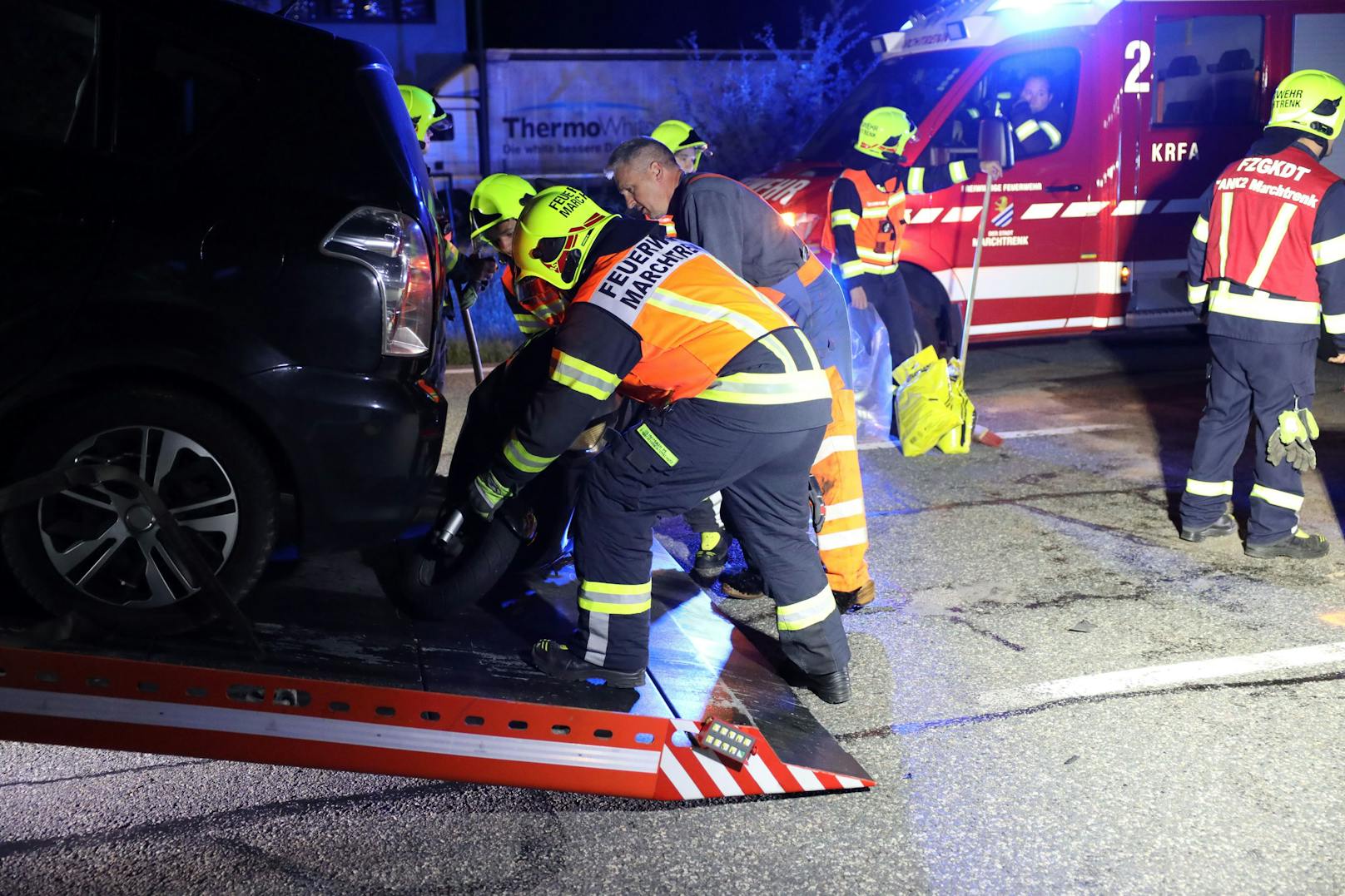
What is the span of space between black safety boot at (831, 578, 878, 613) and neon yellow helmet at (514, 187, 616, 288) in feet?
5.61

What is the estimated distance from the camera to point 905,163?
8016 millimetres

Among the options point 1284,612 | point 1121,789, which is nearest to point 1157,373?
point 1284,612

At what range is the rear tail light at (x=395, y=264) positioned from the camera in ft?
11.3

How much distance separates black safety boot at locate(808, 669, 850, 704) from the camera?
12.5 feet

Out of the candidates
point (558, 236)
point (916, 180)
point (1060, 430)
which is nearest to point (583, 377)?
point (558, 236)

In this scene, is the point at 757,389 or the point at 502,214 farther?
the point at 502,214

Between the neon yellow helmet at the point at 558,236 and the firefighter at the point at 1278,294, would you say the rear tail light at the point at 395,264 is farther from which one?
the firefighter at the point at 1278,294

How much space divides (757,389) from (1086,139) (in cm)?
566

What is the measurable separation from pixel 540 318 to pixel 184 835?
1718 millimetres

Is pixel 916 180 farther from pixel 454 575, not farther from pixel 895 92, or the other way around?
pixel 454 575

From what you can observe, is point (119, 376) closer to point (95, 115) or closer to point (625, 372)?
point (95, 115)

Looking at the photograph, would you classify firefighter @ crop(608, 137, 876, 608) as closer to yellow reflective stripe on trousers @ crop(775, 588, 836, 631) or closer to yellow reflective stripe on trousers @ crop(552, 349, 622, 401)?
yellow reflective stripe on trousers @ crop(775, 588, 836, 631)

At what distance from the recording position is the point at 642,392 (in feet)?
11.8

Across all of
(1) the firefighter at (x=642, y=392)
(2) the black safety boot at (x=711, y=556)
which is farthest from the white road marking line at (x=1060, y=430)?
(1) the firefighter at (x=642, y=392)
